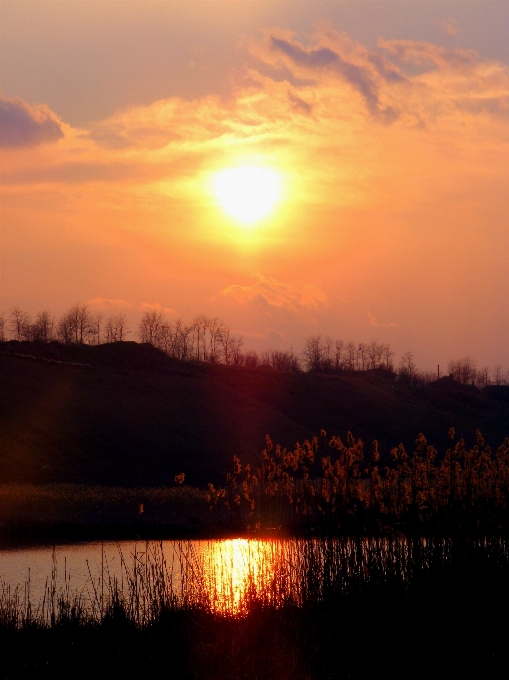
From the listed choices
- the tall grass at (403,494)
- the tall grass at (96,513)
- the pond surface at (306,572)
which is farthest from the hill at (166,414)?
the tall grass at (403,494)

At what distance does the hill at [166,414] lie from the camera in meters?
43.3

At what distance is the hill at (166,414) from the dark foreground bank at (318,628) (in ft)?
93.5

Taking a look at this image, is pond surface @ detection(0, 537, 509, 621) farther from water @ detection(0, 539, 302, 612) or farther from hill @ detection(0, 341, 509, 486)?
hill @ detection(0, 341, 509, 486)

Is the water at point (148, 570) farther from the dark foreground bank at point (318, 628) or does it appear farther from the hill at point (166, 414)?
the hill at point (166, 414)

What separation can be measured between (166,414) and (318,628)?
154 ft

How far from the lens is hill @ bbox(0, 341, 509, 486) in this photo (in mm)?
43312

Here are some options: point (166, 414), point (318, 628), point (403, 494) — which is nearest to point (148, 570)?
point (318, 628)

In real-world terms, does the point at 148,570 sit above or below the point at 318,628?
above

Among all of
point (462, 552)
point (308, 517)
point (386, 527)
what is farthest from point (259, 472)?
point (462, 552)

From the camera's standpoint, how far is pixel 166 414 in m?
56.2

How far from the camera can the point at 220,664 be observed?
8.60 m

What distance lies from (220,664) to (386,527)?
3.26 metres

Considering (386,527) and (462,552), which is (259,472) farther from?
(462,552)

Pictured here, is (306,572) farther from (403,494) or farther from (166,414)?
(166,414)
